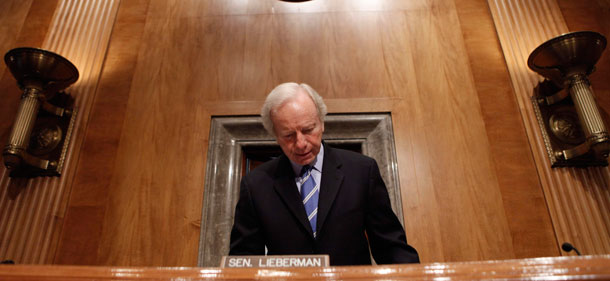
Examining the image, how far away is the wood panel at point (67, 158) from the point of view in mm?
2188

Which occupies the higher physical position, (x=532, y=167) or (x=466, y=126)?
(x=466, y=126)

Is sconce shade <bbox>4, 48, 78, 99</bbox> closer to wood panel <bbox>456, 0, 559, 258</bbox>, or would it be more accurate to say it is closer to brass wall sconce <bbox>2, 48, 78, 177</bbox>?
brass wall sconce <bbox>2, 48, 78, 177</bbox>

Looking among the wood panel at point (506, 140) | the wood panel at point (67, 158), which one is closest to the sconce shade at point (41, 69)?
the wood panel at point (67, 158)

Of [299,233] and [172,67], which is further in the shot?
[172,67]

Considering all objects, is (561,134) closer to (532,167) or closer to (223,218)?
(532,167)

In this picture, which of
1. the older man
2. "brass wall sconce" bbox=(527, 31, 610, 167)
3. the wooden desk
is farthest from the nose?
"brass wall sconce" bbox=(527, 31, 610, 167)

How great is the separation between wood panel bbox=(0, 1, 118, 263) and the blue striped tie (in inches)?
71.5

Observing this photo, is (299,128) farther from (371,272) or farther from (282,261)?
(371,272)

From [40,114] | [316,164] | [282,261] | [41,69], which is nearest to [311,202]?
[316,164]

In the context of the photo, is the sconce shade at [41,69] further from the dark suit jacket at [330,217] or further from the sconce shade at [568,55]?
the sconce shade at [568,55]

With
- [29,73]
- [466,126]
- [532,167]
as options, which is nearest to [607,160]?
[532,167]

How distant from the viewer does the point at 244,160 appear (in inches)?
102

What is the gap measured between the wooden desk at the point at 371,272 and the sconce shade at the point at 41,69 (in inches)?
80.7

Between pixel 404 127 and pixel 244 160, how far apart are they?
1.21 m
